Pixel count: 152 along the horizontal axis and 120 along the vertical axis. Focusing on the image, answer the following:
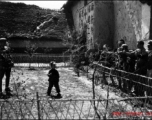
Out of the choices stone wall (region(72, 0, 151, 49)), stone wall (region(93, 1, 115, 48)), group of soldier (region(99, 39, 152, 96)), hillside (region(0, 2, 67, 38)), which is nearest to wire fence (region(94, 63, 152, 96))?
group of soldier (region(99, 39, 152, 96))

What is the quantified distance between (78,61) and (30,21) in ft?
37.0

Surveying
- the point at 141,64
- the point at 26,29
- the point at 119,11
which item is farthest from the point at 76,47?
the point at 26,29

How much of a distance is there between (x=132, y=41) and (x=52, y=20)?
39.9 feet

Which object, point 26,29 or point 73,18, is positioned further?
point 73,18

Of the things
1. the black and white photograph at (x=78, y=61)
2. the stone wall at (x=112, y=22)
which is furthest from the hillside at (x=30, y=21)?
the stone wall at (x=112, y=22)

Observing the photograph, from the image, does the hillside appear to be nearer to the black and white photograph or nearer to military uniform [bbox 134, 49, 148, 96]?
the black and white photograph

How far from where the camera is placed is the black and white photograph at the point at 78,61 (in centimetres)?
545

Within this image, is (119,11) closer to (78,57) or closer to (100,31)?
(100,31)

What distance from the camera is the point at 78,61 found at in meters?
13.2

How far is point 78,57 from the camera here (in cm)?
1322

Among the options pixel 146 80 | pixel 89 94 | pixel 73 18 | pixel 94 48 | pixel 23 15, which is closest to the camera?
pixel 146 80

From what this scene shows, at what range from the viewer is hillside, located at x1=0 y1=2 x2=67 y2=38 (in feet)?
68.8

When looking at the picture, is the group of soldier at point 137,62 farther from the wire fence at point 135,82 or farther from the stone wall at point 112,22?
the stone wall at point 112,22

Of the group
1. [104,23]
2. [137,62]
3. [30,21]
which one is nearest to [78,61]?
[104,23]
